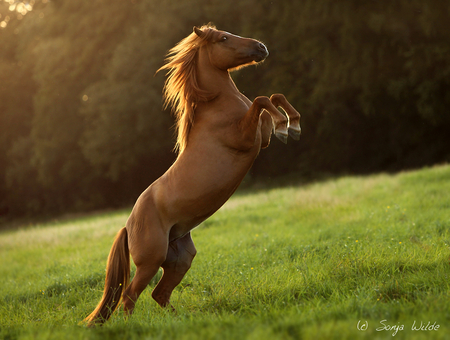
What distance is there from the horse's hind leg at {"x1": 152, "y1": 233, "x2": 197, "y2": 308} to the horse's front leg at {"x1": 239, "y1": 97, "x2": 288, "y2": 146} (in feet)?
4.93

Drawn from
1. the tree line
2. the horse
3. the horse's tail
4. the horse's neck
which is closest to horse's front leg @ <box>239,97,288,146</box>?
the horse

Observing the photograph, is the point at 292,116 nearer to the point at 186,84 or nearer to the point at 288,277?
the point at 186,84

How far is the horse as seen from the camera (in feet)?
13.3

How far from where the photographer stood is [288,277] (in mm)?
4922

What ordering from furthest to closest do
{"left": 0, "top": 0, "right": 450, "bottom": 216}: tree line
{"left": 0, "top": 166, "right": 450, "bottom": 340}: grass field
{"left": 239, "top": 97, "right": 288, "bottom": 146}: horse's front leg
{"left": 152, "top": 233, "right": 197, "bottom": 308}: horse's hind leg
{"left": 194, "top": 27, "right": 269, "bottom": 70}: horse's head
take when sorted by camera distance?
{"left": 0, "top": 0, "right": 450, "bottom": 216}: tree line
{"left": 152, "top": 233, "right": 197, "bottom": 308}: horse's hind leg
{"left": 194, "top": 27, "right": 269, "bottom": 70}: horse's head
{"left": 239, "top": 97, "right": 288, "bottom": 146}: horse's front leg
{"left": 0, "top": 166, "right": 450, "bottom": 340}: grass field

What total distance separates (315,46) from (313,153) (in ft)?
23.6

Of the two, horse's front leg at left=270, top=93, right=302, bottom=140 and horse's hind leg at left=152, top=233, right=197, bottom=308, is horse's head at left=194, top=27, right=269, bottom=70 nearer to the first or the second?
horse's front leg at left=270, top=93, right=302, bottom=140

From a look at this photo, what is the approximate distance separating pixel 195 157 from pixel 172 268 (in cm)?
133

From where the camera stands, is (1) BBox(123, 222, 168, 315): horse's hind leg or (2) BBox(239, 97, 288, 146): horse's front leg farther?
(1) BBox(123, 222, 168, 315): horse's hind leg

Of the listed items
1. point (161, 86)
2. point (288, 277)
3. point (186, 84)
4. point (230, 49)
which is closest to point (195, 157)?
point (186, 84)

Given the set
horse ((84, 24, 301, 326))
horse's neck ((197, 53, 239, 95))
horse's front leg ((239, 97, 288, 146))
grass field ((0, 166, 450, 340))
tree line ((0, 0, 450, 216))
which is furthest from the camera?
tree line ((0, 0, 450, 216))

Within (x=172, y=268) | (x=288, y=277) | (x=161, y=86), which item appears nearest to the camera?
(x=172, y=268)

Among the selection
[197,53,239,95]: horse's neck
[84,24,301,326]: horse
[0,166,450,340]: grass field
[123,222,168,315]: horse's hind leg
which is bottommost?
[0,166,450,340]: grass field

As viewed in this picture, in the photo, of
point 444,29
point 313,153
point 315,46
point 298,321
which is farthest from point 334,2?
point 298,321
